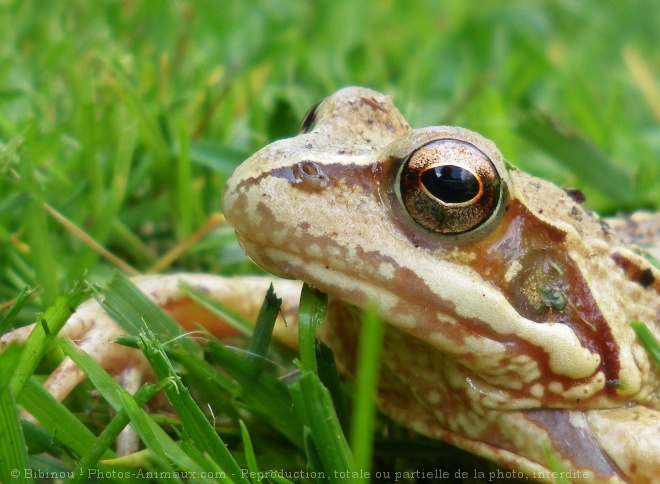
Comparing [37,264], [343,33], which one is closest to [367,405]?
[37,264]

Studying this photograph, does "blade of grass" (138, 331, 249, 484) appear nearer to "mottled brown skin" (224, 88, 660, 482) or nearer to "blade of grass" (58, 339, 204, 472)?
"blade of grass" (58, 339, 204, 472)

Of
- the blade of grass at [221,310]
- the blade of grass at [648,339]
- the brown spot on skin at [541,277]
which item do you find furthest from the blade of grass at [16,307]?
the blade of grass at [648,339]

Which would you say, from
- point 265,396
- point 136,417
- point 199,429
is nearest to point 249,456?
point 199,429

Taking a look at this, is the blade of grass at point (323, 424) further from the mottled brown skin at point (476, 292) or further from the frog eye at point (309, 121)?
the frog eye at point (309, 121)

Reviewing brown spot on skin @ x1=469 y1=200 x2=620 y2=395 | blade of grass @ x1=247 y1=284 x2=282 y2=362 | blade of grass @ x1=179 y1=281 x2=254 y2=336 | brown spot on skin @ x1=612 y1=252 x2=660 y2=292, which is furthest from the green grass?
brown spot on skin @ x1=612 y1=252 x2=660 y2=292

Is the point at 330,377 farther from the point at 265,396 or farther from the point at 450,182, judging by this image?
the point at 450,182
